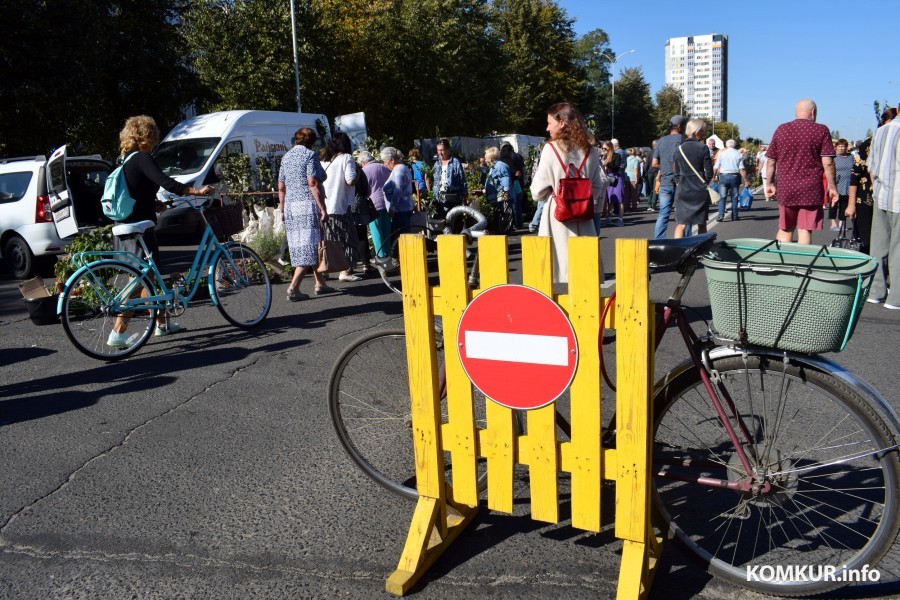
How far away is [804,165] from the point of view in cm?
796

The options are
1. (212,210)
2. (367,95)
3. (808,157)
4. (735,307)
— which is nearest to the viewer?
(735,307)

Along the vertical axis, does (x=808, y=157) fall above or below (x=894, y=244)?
above

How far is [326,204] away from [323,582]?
6.45 metres

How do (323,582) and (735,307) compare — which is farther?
(323,582)

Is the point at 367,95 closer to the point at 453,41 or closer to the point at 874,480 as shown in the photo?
the point at 453,41

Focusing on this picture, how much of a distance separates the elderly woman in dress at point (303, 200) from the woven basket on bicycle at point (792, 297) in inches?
243

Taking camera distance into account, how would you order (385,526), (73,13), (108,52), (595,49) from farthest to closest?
(595,49) → (108,52) → (73,13) → (385,526)

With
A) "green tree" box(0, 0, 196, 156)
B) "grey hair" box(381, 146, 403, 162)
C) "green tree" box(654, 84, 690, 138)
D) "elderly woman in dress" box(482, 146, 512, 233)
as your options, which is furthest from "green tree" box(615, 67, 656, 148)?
"grey hair" box(381, 146, 403, 162)

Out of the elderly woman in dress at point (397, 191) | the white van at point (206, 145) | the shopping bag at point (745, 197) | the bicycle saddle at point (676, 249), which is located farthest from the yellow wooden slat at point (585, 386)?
the shopping bag at point (745, 197)

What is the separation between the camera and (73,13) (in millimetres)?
19297

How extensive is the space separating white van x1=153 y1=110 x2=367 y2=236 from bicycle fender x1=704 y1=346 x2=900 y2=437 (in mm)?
14148

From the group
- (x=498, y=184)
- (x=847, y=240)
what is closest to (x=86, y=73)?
(x=498, y=184)

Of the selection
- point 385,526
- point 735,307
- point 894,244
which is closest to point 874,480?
point 735,307

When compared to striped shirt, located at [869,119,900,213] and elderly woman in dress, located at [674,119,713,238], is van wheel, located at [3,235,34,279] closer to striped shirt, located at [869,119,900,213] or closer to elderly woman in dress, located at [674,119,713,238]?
elderly woman in dress, located at [674,119,713,238]
